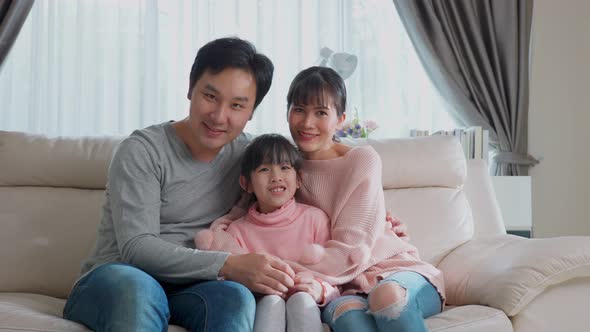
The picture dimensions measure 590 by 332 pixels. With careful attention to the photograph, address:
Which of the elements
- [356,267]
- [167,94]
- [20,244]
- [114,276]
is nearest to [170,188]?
[114,276]

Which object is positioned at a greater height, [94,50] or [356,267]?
[94,50]

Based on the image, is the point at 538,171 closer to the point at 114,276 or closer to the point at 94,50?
the point at 94,50

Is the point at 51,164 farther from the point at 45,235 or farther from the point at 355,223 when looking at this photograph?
the point at 355,223

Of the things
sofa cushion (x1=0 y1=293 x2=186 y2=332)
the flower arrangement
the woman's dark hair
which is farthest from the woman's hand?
the flower arrangement

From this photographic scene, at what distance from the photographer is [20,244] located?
87.6 inches

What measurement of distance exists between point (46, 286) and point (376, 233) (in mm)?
1123

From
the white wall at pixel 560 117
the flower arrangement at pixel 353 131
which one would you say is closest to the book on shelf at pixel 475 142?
the flower arrangement at pixel 353 131

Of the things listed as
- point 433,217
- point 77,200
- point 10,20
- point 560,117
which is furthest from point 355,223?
point 10,20

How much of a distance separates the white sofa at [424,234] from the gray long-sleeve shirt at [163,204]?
0.37 metres

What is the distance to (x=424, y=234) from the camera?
2301 mm

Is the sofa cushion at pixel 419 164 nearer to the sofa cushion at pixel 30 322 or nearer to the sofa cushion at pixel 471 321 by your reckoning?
the sofa cushion at pixel 471 321

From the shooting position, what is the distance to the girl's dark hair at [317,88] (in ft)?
6.42

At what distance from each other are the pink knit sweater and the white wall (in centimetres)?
224

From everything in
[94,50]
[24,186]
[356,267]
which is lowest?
[356,267]
